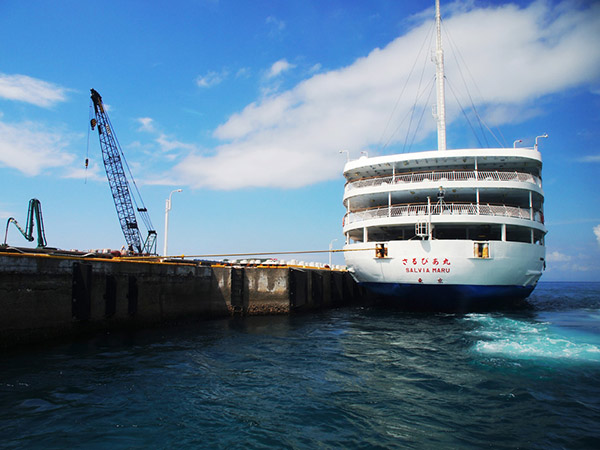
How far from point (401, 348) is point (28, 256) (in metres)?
12.2

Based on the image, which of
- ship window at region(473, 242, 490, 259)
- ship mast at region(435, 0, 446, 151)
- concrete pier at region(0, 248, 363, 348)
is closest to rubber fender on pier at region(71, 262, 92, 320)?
concrete pier at region(0, 248, 363, 348)

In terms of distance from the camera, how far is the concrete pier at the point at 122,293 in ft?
38.0

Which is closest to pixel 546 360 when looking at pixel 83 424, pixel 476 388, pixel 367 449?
pixel 476 388

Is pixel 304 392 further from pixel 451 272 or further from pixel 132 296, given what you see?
pixel 451 272

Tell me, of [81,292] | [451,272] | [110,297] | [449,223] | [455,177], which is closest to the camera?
[81,292]

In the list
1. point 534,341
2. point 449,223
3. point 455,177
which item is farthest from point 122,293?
point 455,177

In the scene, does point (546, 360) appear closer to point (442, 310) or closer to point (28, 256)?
point (442, 310)

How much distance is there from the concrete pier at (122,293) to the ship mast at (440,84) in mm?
12714

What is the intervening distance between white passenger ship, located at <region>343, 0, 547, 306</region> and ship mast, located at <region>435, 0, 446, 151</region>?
27 centimetres

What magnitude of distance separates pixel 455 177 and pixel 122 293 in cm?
1848

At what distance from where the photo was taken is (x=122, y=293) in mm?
14852

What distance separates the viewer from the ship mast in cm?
2536

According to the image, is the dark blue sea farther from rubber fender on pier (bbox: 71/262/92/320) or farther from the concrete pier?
rubber fender on pier (bbox: 71/262/92/320)

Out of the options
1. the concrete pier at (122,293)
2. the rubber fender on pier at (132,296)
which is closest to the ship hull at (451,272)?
the concrete pier at (122,293)
